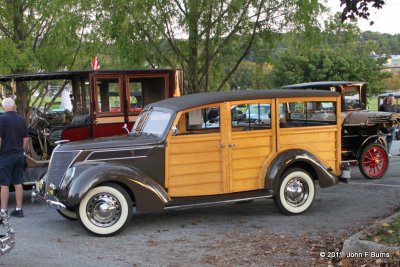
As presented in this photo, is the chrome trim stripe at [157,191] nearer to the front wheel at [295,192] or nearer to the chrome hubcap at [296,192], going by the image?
the front wheel at [295,192]

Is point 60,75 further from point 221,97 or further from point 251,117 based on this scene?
point 251,117

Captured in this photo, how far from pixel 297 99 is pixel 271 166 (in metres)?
1.07

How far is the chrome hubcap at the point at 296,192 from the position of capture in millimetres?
8070

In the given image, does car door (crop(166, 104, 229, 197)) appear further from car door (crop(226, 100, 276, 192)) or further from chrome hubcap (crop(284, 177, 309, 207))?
chrome hubcap (crop(284, 177, 309, 207))

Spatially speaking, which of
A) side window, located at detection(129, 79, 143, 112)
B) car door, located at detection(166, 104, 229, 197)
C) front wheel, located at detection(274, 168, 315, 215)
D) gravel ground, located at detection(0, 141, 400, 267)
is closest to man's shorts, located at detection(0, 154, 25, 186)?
gravel ground, located at detection(0, 141, 400, 267)

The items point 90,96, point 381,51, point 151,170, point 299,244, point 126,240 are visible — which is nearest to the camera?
point 299,244

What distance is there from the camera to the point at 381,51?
183ft

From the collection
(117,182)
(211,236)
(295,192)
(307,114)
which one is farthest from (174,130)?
(307,114)

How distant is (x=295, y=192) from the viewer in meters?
8.12

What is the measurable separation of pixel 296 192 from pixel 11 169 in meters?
4.18

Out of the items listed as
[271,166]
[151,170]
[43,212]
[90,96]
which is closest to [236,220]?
[271,166]

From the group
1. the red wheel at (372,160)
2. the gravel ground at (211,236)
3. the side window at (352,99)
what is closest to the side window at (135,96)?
the gravel ground at (211,236)

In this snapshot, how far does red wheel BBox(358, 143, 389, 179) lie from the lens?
11.4 metres

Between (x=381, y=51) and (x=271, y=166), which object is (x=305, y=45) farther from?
(x=381, y=51)
